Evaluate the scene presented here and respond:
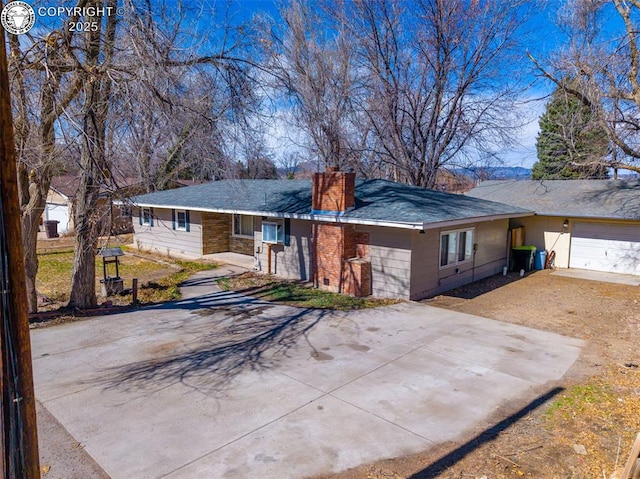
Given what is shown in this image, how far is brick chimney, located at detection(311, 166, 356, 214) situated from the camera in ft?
39.6

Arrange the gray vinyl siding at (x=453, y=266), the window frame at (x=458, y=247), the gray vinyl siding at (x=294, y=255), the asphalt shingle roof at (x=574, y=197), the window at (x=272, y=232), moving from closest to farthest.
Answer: the gray vinyl siding at (x=453, y=266)
the window frame at (x=458, y=247)
the gray vinyl siding at (x=294, y=255)
the window at (x=272, y=232)
the asphalt shingle roof at (x=574, y=197)

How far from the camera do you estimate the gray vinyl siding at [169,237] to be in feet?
59.5

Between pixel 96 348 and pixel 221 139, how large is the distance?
464 cm

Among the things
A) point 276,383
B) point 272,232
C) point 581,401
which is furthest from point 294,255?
point 581,401

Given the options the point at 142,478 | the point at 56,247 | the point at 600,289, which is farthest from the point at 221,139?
the point at 56,247

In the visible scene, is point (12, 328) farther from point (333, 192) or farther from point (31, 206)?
point (333, 192)

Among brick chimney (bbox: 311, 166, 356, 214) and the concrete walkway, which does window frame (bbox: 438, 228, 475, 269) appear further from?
the concrete walkway

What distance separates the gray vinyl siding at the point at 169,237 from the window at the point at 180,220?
181 mm

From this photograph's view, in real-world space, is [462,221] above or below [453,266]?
above

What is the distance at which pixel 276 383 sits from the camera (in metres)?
6.44

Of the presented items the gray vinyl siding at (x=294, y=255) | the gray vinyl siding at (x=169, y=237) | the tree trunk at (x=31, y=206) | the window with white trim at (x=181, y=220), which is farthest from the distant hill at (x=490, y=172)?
the tree trunk at (x=31, y=206)

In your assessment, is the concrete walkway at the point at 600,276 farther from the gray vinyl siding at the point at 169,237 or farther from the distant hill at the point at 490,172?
the gray vinyl siding at the point at 169,237

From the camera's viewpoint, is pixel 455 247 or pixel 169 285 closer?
pixel 455 247

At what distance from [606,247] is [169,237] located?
60.4 feet
